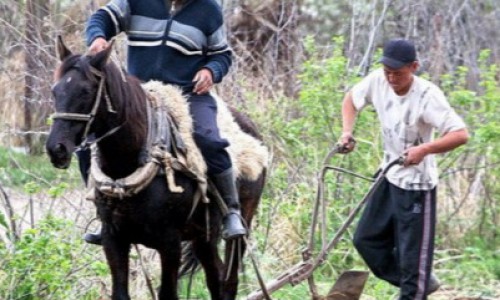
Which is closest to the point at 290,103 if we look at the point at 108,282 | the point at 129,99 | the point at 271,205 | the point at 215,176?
the point at 271,205

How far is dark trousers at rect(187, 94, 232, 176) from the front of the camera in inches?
270

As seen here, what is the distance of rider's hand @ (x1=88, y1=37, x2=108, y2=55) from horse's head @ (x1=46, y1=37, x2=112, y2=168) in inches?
11.1

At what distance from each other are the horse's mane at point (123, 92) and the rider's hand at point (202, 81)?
470mm

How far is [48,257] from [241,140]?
1.55 meters

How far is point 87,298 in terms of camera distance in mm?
8039

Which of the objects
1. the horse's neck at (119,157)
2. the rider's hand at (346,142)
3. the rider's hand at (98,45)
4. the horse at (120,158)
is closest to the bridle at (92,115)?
the horse at (120,158)

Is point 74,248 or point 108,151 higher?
point 108,151

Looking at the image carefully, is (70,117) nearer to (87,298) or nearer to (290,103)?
(87,298)

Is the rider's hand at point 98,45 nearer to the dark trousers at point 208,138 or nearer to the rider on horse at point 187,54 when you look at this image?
the rider on horse at point 187,54

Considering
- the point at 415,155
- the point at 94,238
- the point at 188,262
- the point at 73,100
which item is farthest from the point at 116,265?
the point at 415,155

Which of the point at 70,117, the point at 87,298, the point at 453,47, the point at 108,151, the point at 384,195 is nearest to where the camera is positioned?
the point at 70,117

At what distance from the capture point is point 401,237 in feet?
22.1

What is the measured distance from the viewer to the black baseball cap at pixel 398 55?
6488 mm

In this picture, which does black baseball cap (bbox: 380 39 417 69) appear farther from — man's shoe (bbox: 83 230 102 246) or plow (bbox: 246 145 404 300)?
man's shoe (bbox: 83 230 102 246)
